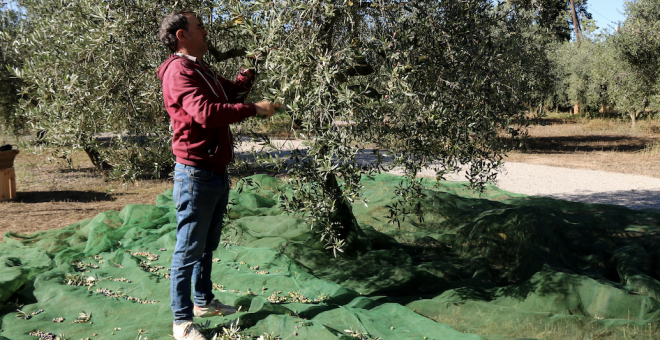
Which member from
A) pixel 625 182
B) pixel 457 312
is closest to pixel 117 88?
pixel 457 312

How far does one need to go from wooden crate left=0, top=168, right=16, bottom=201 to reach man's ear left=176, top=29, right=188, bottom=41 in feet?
30.6

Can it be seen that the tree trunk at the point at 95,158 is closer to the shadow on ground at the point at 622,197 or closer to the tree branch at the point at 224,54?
the tree branch at the point at 224,54

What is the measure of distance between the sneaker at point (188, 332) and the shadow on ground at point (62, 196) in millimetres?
8265

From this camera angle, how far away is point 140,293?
4.64 metres

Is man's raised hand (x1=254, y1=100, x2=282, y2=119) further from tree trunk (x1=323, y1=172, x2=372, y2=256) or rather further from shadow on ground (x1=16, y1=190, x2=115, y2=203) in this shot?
shadow on ground (x1=16, y1=190, x2=115, y2=203)

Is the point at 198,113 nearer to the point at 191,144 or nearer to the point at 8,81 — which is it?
the point at 191,144

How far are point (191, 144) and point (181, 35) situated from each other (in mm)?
789

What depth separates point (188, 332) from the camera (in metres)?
3.28

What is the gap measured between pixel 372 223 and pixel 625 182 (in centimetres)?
912

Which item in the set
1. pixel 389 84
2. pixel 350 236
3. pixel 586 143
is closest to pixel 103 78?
pixel 389 84

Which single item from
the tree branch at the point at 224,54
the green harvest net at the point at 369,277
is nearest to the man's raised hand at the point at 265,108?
the green harvest net at the point at 369,277

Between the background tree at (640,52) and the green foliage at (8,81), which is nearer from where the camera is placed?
the green foliage at (8,81)

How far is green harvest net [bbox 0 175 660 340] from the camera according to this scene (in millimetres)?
3773

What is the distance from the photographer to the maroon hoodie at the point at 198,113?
3037 mm
